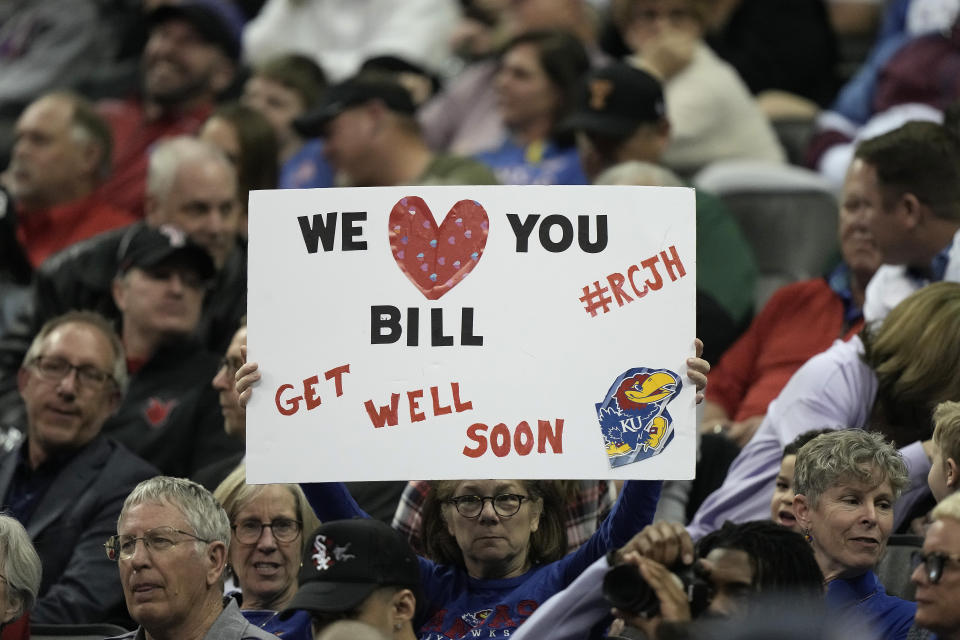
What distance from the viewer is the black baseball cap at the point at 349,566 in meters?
4.30

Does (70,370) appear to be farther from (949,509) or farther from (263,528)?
(949,509)

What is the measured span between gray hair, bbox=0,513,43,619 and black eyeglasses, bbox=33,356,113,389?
1134 mm

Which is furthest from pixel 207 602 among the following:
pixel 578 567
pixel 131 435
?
pixel 131 435

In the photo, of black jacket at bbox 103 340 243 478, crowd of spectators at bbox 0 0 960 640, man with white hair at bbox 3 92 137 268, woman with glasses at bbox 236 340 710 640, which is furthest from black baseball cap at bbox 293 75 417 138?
woman with glasses at bbox 236 340 710 640

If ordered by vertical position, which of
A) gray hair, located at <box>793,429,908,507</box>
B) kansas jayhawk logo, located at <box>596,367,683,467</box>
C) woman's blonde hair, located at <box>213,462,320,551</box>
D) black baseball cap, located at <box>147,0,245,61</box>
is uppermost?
black baseball cap, located at <box>147,0,245,61</box>

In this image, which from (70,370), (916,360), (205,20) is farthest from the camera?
(205,20)

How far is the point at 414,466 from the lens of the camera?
174 inches

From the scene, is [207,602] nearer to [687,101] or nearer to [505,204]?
[505,204]

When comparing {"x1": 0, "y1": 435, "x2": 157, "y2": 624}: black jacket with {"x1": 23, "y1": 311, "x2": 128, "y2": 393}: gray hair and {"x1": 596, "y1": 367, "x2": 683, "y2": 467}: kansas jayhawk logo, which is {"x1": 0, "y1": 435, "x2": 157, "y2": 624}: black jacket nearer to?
{"x1": 23, "y1": 311, "x2": 128, "y2": 393}: gray hair

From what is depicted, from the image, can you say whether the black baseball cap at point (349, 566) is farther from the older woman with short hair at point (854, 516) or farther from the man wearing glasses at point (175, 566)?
the older woman with short hair at point (854, 516)

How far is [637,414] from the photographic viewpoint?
14.6ft

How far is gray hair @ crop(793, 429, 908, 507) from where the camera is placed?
4391 mm

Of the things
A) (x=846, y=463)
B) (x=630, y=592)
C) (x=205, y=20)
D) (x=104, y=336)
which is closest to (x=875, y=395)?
(x=846, y=463)

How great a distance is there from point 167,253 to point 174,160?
90cm
